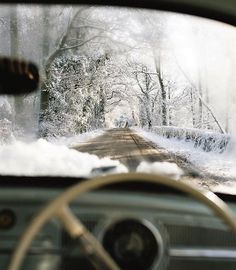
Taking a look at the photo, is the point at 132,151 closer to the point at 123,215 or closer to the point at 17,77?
the point at 123,215

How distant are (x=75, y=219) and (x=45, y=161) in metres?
0.76

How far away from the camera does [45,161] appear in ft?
6.92

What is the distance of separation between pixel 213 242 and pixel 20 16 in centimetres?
107

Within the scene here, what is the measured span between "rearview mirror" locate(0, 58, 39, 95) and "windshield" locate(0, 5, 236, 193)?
30mm

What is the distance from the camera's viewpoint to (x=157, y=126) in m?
2.09

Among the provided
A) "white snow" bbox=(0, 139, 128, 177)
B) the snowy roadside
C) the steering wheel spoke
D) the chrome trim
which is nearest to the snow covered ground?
"white snow" bbox=(0, 139, 128, 177)

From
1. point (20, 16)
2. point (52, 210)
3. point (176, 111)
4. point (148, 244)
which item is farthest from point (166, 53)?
point (52, 210)

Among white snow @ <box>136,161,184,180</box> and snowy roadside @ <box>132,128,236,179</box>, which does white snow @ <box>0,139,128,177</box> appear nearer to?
white snow @ <box>136,161,184,180</box>

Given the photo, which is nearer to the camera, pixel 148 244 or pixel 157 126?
pixel 148 244

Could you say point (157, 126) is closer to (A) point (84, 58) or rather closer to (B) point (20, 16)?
(A) point (84, 58)

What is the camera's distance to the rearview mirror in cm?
200

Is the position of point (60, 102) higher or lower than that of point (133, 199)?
higher

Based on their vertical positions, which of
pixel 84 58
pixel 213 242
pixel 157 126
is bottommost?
pixel 213 242

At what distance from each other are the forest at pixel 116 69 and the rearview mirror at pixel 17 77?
3cm
